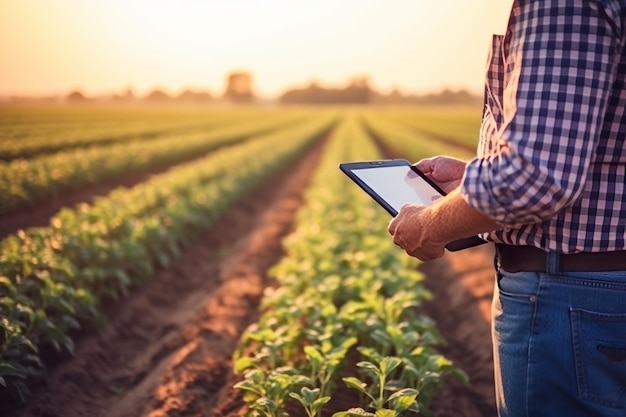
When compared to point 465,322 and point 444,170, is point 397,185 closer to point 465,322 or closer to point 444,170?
point 444,170

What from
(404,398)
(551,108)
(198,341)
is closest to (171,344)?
(198,341)

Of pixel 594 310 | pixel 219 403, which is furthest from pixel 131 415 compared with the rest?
pixel 594 310

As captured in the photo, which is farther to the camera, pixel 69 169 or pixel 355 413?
pixel 69 169

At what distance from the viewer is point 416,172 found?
2322mm

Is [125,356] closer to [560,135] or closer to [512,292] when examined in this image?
[512,292]

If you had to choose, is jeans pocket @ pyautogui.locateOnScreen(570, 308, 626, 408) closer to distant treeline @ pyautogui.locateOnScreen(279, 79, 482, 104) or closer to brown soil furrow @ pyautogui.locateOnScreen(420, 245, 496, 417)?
brown soil furrow @ pyautogui.locateOnScreen(420, 245, 496, 417)

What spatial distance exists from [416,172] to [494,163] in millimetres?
698

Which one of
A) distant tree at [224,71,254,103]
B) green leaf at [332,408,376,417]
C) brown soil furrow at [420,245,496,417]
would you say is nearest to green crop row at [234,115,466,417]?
green leaf at [332,408,376,417]

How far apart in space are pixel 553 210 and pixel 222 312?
185 inches

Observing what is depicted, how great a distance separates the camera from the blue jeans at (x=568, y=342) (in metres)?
1.76

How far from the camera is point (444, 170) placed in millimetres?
2283

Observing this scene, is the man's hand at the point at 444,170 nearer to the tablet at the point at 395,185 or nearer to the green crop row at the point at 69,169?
the tablet at the point at 395,185

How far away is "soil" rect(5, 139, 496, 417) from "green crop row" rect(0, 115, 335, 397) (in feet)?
0.74

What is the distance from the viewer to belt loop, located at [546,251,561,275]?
1.78 m
